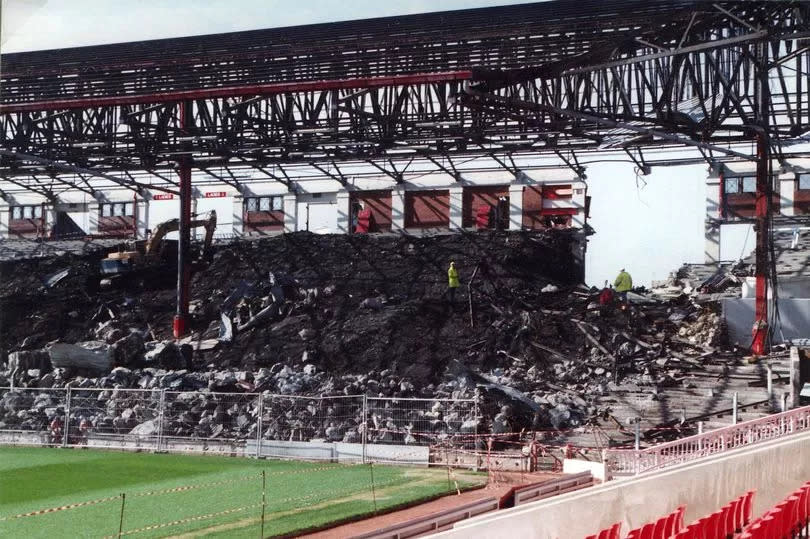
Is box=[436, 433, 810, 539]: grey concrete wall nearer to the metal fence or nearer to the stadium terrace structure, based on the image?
the metal fence

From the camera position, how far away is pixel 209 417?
2886 cm

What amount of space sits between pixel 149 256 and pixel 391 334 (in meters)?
13.5

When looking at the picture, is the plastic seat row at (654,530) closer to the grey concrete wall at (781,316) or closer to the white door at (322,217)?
the grey concrete wall at (781,316)

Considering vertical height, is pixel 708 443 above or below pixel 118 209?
below

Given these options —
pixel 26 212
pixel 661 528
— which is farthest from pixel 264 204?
pixel 661 528

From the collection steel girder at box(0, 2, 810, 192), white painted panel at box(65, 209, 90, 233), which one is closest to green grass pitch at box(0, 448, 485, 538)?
steel girder at box(0, 2, 810, 192)

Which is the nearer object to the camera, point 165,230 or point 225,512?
point 225,512

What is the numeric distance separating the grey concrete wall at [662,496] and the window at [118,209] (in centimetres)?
3882

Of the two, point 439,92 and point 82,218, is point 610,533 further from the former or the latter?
point 82,218

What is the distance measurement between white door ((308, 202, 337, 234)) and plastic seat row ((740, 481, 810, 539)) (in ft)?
121

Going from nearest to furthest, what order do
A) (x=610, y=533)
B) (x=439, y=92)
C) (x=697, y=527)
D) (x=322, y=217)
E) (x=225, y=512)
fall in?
(x=610, y=533), (x=697, y=527), (x=225, y=512), (x=439, y=92), (x=322, y=217)

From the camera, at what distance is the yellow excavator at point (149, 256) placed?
1735 inches

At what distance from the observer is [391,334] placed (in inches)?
1439

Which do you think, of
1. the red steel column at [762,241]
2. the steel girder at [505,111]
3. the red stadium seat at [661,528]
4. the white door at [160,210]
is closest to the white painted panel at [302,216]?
the white door at [160,210]
